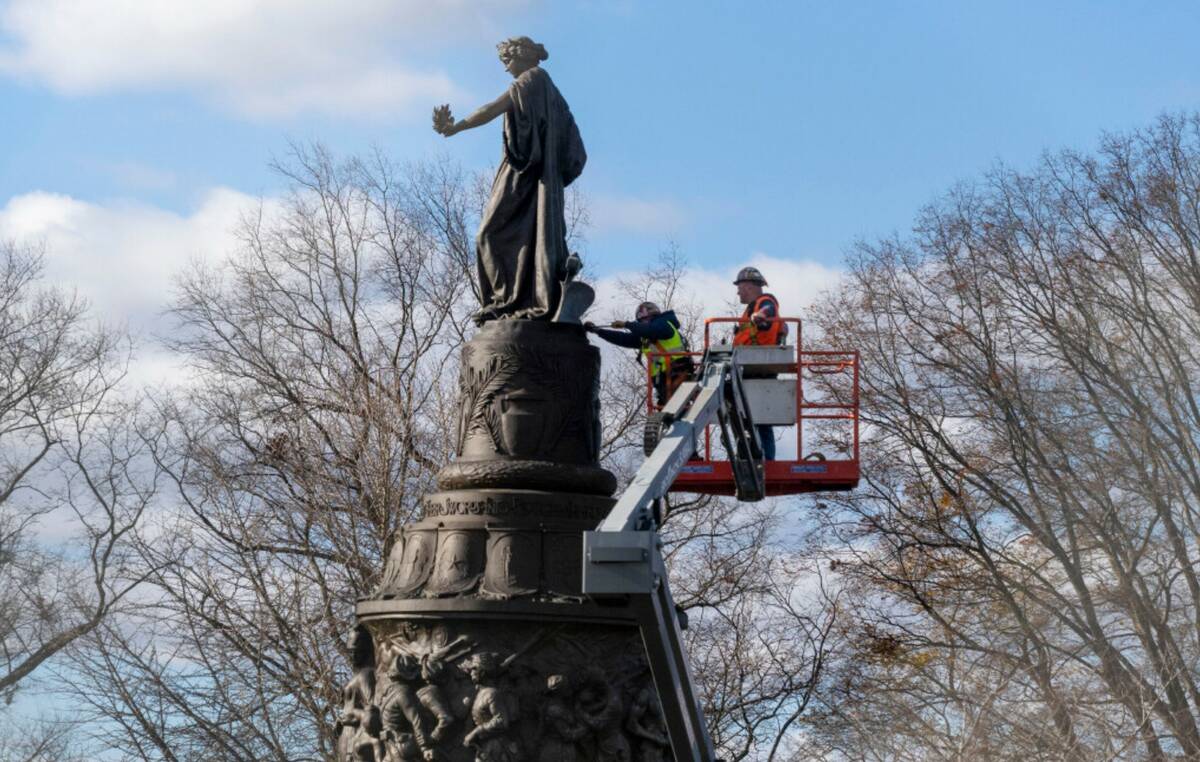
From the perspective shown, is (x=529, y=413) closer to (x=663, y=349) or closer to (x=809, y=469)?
(x=663, y=349)

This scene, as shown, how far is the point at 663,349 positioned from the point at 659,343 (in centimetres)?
12

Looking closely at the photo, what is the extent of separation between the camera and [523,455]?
1252cm

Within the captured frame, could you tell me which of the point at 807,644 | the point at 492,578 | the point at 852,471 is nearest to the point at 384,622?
the point at 492,578

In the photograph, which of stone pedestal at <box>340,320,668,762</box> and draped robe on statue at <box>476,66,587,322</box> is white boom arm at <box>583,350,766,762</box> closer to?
stone pedestal at <box>340,320,668,762</box>

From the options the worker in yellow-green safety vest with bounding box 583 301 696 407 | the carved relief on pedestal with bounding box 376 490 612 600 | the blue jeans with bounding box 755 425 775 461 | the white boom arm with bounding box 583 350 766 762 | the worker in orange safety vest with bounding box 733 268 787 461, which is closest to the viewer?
the white boom arm with bounding box 583 350 766 762

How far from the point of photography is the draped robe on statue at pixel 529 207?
13.2m

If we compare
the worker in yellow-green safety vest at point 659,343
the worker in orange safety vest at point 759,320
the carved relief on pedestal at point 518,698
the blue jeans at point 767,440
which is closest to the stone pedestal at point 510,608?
the carved relief on pedestal at point 518,698

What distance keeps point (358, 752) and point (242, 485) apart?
41.0ft

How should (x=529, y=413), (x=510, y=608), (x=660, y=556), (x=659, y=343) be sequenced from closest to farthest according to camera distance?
(x=660, y=556) → (x=510, y=608) → (x=529, y=413) → (x=659, y=343)

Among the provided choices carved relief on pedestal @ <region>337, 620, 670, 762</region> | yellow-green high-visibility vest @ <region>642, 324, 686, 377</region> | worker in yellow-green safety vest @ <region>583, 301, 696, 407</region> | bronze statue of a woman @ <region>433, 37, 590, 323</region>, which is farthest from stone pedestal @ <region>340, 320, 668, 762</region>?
yellow-green high-visibility vest @ <region>642, 324, 686, 377</region>

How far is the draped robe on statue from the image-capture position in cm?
1318

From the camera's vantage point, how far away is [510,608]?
38.2ft

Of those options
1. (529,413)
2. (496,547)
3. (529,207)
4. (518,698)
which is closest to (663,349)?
(529,207)

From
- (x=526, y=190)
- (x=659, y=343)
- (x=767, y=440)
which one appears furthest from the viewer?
(x=767, y=440)
